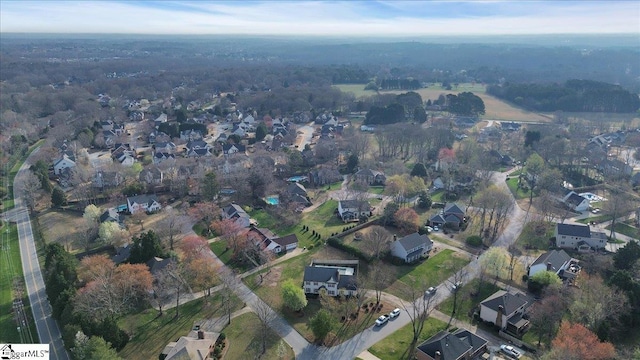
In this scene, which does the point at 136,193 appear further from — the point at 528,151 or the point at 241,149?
the point at 528,151

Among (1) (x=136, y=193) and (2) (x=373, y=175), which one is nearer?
(1) (x=136, y=193)

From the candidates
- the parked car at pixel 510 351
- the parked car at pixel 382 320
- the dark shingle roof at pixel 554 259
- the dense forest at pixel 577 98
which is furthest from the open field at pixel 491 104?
the parked car at pixel 382 320

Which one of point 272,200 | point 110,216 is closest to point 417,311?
point 272,200

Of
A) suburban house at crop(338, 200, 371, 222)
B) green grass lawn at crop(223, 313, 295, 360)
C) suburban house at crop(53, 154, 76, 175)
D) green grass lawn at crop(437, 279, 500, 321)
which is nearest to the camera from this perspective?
green grass lawn at crop(223, 313, 295, 360)

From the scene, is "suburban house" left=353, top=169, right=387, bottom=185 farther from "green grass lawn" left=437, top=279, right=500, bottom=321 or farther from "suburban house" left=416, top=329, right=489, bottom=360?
"suburban house" left=416, top=329, right=489, bottom=360

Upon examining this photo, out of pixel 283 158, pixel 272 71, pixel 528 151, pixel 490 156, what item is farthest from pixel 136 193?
pixel 272 71

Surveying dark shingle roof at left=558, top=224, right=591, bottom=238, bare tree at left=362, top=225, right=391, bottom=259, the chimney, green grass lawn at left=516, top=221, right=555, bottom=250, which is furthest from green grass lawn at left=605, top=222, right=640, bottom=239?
bare tree at left=362, top=225, right=391, bottom=259
